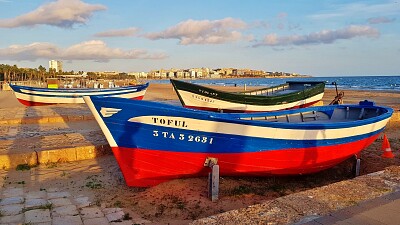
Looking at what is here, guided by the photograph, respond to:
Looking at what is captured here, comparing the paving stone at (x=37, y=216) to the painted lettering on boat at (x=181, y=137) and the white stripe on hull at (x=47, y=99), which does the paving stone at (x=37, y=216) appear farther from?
the white stripe on hull at (x=47, y=99)

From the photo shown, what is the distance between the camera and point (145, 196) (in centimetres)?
601

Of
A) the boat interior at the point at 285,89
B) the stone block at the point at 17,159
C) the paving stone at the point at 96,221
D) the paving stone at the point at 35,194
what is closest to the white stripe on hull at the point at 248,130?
the paving stone at the point at 96,221

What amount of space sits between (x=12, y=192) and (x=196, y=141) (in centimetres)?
339

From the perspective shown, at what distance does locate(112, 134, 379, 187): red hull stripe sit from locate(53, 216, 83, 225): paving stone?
1491 millimetres

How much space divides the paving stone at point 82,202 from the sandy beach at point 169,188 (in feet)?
0.43

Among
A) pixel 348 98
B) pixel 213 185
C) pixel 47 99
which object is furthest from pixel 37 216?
pixel 348 98

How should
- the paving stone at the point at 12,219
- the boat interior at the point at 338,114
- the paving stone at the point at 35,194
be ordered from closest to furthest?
the paving stone at the point at 12,219 → the paving stone at the point at 35,194 → the boat interior at the point at 338,114

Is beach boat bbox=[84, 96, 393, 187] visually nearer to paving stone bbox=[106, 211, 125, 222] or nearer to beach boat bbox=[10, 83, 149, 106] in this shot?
paving stone bbox=[106, 211, 125, 222]

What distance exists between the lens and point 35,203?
557 centimetres

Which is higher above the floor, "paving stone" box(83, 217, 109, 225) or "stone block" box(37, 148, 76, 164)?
"stone block" box(37, 148, 76, 164)

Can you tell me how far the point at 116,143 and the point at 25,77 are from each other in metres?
84.7

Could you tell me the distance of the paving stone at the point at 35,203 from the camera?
17.8 feet

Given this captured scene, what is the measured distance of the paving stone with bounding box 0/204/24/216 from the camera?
511cm

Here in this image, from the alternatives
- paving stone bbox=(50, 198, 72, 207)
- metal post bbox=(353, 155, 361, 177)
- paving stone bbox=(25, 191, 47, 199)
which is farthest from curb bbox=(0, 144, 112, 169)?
Result: metal post bbox=(353, 155, 361, 177)
